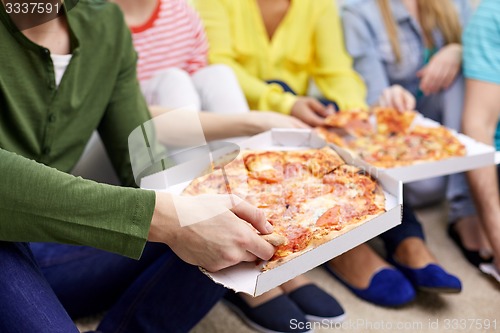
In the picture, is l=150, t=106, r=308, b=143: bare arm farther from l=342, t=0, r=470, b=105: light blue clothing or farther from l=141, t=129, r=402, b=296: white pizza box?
l=342, t=0, r=470, b=105: light blue clothing

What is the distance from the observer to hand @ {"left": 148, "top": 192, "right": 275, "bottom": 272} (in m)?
0.81

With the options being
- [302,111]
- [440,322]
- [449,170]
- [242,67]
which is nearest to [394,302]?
[440,322]

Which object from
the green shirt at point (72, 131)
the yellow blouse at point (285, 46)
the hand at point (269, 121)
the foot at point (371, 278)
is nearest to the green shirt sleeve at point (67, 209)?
the green shirt at point (72, 131)

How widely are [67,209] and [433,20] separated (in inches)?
51.5

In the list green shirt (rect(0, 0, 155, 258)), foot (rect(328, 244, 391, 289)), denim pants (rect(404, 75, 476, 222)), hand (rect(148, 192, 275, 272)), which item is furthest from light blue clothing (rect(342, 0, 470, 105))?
hand (rect(148, 192, 275, 272))

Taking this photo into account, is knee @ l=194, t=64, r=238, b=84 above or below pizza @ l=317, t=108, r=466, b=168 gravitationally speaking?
above

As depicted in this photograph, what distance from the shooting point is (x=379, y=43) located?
5.76ft

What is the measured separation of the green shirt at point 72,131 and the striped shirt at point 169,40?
370 mm

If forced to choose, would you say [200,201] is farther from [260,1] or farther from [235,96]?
[260,1]

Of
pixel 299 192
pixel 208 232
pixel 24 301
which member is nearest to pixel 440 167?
pixel 299 192

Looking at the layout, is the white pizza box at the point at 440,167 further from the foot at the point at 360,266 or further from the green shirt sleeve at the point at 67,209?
the green shirt sleeve at the point at 67,209

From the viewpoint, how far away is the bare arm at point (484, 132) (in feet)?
4.81

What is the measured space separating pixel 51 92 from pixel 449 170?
730 millimetres

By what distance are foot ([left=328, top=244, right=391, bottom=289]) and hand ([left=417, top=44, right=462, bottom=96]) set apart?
488 millimetres
